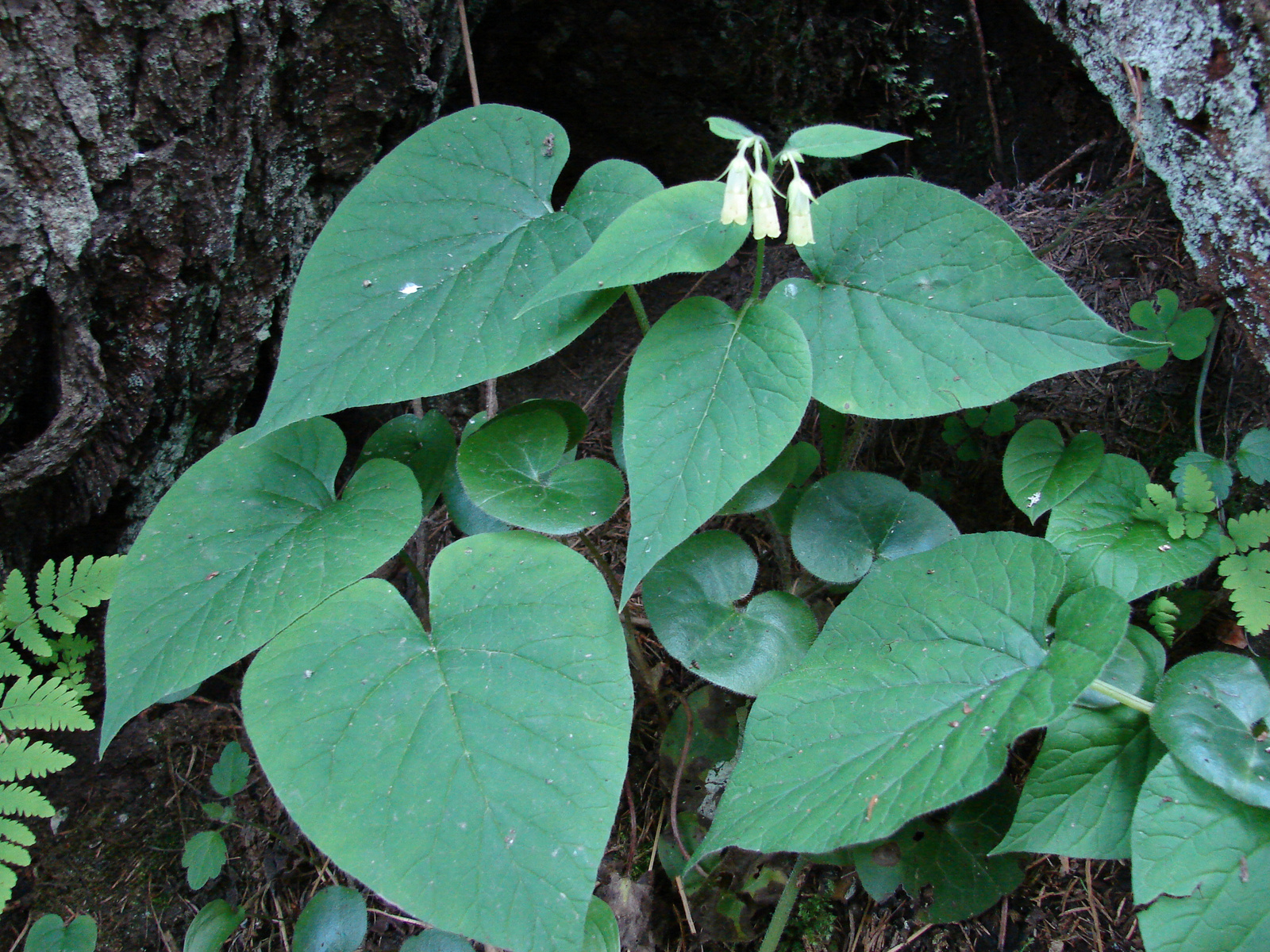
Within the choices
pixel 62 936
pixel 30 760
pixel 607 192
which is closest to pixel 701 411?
pixel 607 192

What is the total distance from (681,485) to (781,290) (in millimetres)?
435

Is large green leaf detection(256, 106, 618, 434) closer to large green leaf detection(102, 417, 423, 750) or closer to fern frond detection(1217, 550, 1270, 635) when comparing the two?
large green leaf detection(102, 417, 423, 750)

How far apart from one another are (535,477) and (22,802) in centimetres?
107

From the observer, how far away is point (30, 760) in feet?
4.46

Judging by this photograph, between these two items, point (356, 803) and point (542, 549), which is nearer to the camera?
point (356, 803)

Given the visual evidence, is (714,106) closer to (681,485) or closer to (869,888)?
(681,485)

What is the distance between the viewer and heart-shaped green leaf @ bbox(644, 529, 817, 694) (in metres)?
1.26

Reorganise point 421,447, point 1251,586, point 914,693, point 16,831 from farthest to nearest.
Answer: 1. point 421,447
2. point 16,831
3. point 1251,586
4. point 914,693

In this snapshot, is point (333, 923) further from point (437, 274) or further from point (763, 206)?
point (763, 206)

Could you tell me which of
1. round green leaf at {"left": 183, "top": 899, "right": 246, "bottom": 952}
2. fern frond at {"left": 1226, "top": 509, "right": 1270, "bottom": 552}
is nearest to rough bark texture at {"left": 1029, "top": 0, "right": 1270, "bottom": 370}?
fern frond at {"left": 1226, "top": 509, "right": 1270, "bottom": 552}

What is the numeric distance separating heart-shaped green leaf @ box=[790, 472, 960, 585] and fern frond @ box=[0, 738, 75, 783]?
139 cm

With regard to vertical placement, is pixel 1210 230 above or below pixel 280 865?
above

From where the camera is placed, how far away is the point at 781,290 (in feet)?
4.13

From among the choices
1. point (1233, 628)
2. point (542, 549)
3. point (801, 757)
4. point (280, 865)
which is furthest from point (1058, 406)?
point (280, 865)
